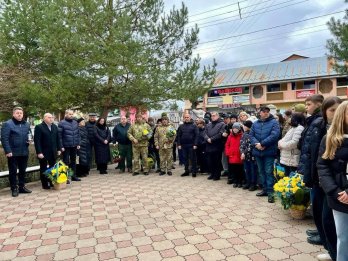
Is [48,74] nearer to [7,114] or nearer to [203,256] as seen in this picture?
[7,114]

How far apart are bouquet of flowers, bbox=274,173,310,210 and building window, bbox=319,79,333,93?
29040 millimetres

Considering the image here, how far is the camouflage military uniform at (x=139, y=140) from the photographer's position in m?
8.34

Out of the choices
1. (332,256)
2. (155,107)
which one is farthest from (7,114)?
(332,256)

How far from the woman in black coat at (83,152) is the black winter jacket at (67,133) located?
24.5 inches

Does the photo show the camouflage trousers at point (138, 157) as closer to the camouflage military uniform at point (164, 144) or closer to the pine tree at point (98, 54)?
the camouflage military uniform at point (164, 144)

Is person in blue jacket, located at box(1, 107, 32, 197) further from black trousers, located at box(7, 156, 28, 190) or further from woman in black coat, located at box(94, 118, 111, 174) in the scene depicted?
woman in black coat, located at box(94, 118, 111, 174)

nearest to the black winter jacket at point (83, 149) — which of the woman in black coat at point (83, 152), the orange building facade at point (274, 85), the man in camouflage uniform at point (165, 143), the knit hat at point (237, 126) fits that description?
the woman in black coat at point (83, 152)

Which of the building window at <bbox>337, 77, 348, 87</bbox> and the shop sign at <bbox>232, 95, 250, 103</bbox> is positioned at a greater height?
the building window at <bbox>337, 77, 348, 87</bbox>

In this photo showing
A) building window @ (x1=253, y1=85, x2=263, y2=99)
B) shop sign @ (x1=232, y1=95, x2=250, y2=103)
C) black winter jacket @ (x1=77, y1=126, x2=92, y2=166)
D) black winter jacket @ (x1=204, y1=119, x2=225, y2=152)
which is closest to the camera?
black winter jacket @ (x1=204, y1=119, x2=225, y2=152)

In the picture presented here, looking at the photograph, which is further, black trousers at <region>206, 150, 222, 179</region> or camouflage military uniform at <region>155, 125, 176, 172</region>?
camouflage military uniform at <region>155, 125, 176, 172</region>

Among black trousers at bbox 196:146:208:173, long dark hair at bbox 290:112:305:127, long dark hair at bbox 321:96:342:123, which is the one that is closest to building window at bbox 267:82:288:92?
black trousers at bbox 196:146:208:173

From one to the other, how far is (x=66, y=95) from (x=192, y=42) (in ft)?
16.3

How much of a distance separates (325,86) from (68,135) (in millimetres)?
28660

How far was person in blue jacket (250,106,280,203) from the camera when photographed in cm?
553
